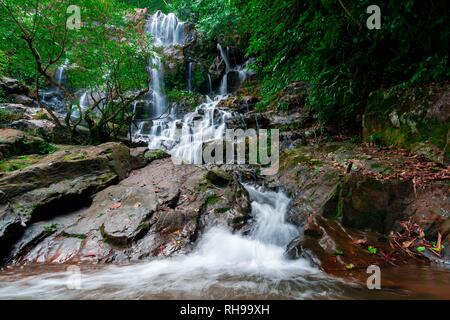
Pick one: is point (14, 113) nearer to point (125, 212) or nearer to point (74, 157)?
point (74, 157)

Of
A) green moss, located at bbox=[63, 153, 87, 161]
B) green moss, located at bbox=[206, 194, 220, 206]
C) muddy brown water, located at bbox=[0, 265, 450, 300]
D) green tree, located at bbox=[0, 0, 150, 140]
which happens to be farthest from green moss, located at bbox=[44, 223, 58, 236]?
green tree, located at bbox=[0, 0, 150, 140]

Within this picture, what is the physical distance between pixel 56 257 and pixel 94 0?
5.92m

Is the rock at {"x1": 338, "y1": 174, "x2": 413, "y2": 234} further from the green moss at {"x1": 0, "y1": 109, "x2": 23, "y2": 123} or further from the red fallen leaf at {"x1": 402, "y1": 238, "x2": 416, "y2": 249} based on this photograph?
the green moss at {"x1": 0, "y1": 109, "x2": 23, "y2": 123}

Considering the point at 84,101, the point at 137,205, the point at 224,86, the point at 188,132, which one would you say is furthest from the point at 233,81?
the point at 137,205

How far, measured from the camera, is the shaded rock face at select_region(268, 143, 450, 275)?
313 cm

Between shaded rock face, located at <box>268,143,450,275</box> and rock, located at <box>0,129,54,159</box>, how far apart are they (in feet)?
19.5

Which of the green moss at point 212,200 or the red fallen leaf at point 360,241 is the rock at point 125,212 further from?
the red fallen leaf at point 360,241

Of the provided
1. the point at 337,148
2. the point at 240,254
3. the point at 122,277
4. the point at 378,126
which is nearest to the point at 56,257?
the point at 122,277

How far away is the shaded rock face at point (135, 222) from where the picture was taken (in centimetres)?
376

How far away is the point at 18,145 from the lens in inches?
241

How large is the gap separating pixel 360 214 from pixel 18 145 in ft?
23.3

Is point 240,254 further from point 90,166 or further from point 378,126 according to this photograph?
point 378,126
